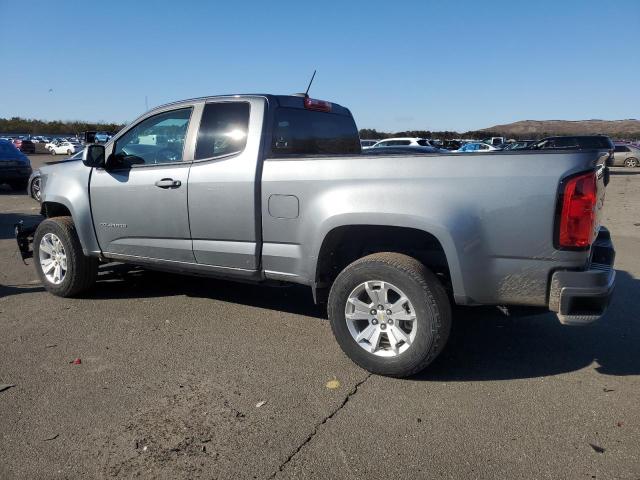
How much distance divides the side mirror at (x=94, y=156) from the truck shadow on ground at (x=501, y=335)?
140cm

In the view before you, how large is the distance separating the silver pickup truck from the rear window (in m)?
0.02

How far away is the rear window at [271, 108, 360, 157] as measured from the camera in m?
4.53

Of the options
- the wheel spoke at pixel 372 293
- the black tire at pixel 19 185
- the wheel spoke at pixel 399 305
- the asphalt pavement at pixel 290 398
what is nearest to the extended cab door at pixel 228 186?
the asphalt pavement at pixel 290 398

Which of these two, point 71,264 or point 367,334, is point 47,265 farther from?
point 367,334

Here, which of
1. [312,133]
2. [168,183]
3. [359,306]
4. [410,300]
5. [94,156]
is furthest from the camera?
[94,156]

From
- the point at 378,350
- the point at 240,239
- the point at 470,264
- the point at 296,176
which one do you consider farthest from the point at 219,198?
the point at 470,264

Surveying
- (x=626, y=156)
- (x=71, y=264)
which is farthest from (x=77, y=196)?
(x=626, y=156)

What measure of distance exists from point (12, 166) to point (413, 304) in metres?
16.0

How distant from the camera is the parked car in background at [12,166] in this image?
15.8m

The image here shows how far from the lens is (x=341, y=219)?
3756 millimetres

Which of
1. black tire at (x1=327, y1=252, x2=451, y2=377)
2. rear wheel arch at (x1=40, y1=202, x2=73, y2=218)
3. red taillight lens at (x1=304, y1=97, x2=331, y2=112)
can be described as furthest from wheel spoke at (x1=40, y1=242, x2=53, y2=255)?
black tire at (x1=327, y1=252, x2=451, y2=377)

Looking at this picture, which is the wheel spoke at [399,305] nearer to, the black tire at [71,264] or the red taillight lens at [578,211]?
the red taillight lens at [578,211]

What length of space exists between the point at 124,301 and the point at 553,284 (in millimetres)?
4086

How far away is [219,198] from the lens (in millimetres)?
4359
